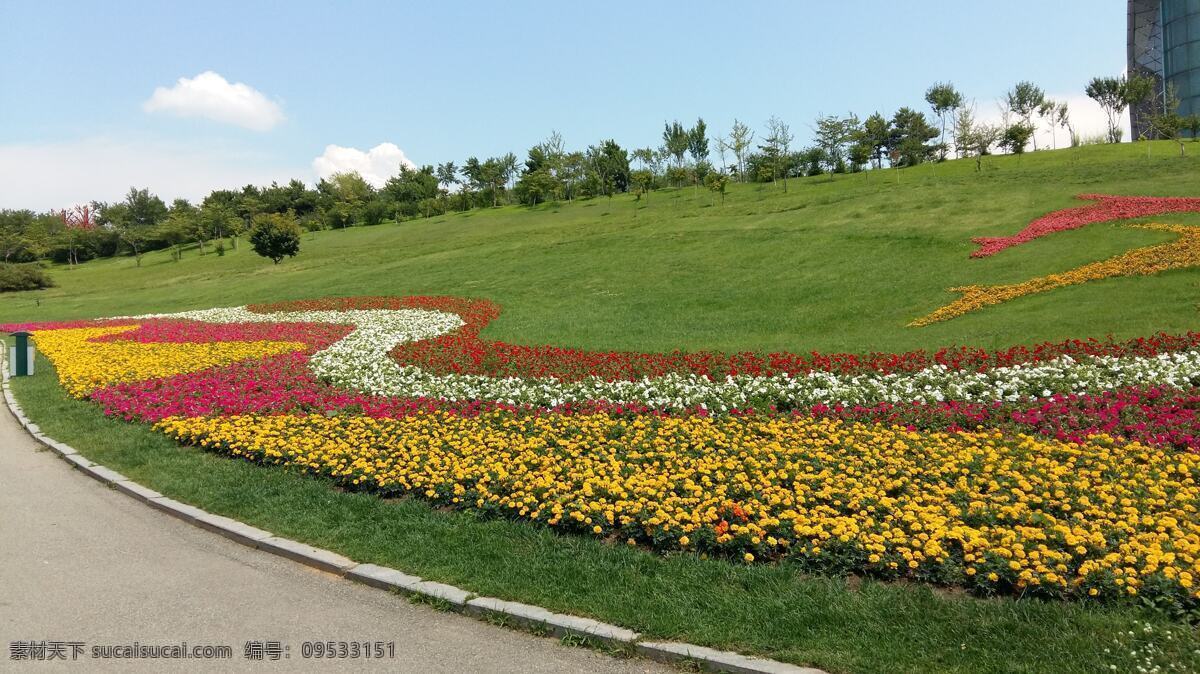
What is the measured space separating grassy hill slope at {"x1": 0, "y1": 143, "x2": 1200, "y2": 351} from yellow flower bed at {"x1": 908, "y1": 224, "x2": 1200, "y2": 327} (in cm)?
48

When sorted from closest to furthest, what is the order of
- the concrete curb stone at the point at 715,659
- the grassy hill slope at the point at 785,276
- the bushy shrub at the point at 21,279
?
the concrete curb stone at the point at 715,659, the grassy hill slope at the point at 785,276, the bushy shrub at the point at 21,279

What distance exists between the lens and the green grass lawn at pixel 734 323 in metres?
4.79

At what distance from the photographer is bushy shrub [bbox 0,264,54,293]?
190ft

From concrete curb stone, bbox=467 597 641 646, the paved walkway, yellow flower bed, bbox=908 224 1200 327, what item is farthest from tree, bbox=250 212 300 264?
concrete curb stone, bbox=467 597 641 646

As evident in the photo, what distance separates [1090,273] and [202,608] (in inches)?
827

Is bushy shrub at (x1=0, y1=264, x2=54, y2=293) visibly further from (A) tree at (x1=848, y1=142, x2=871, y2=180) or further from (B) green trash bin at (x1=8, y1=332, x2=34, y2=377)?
(A) tree at (x1=848, y1=142, x2=871, y2=180)

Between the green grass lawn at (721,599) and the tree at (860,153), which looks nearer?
the green grass lawn at (721,599)

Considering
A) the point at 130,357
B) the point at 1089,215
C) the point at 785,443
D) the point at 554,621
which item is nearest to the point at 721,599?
the point at 554,621

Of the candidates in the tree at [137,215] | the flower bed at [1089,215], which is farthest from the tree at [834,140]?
the tree at [137,215]

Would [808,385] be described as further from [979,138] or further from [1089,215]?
[979,138]

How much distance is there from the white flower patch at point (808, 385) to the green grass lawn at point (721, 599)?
4.50 meters

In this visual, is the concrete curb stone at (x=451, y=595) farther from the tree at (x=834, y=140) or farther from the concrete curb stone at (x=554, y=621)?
the tree at (x=834, y=140)

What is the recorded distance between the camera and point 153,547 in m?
6.96

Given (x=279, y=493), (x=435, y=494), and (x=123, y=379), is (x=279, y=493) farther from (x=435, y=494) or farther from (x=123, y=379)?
(x=123, y=379)
